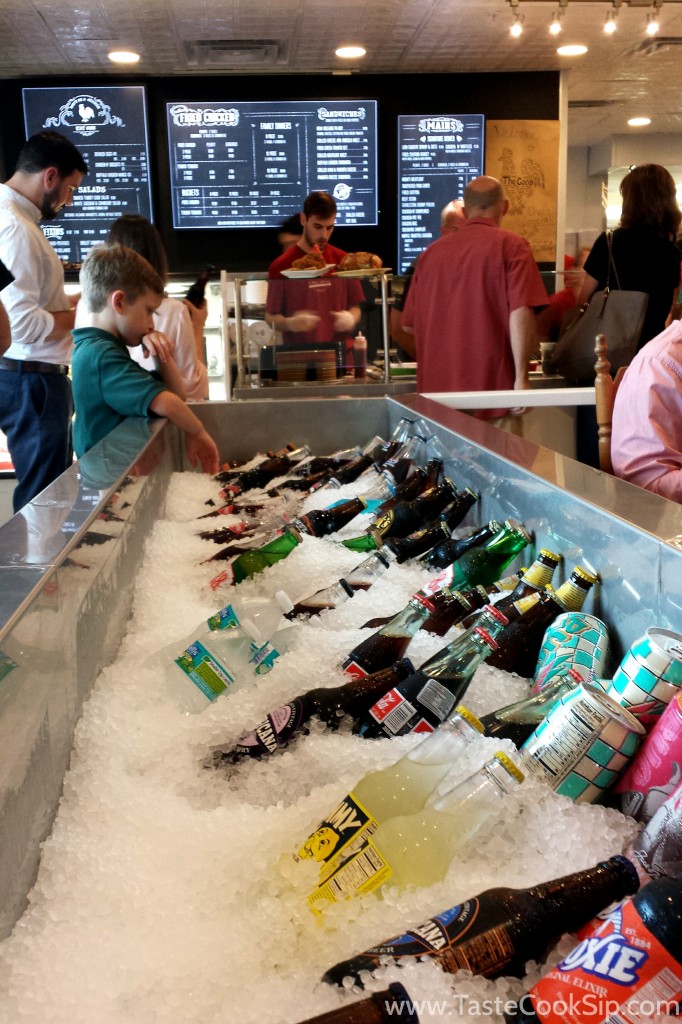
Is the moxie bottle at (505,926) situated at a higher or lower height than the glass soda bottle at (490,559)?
lower

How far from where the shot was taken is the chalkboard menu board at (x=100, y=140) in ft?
19.9

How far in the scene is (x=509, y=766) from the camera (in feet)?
2.56

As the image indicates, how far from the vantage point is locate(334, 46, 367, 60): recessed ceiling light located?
18.6 ft

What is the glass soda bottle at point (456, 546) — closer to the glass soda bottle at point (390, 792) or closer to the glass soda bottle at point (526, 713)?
the glass soda bottle at point (526, 713)

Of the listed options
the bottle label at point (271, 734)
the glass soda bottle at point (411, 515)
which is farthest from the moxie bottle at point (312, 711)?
the glass soda bottle at point (411, 515)

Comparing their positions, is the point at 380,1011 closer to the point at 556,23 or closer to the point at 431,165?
the point at 556,23

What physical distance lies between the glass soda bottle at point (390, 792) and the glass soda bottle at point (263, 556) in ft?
2.66

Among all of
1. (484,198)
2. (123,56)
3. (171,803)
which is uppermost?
(123,56)

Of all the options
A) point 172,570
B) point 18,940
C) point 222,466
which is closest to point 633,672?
point 18,940

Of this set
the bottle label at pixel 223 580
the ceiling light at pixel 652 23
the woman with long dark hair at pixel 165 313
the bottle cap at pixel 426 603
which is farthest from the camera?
the ceiling light at pixel 652 23

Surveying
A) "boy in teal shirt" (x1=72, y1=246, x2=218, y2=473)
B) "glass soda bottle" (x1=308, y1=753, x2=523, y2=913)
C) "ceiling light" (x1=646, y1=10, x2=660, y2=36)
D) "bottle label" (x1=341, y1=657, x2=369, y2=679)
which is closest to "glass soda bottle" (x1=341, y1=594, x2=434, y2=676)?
"bottle label" (x1=341, y1=657, x2=369, y2=679)

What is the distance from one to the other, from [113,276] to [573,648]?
1911mm

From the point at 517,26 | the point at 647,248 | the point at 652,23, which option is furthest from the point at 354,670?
the point at 652,23

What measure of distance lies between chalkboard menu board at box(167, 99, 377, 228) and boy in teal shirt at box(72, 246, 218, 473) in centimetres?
392
